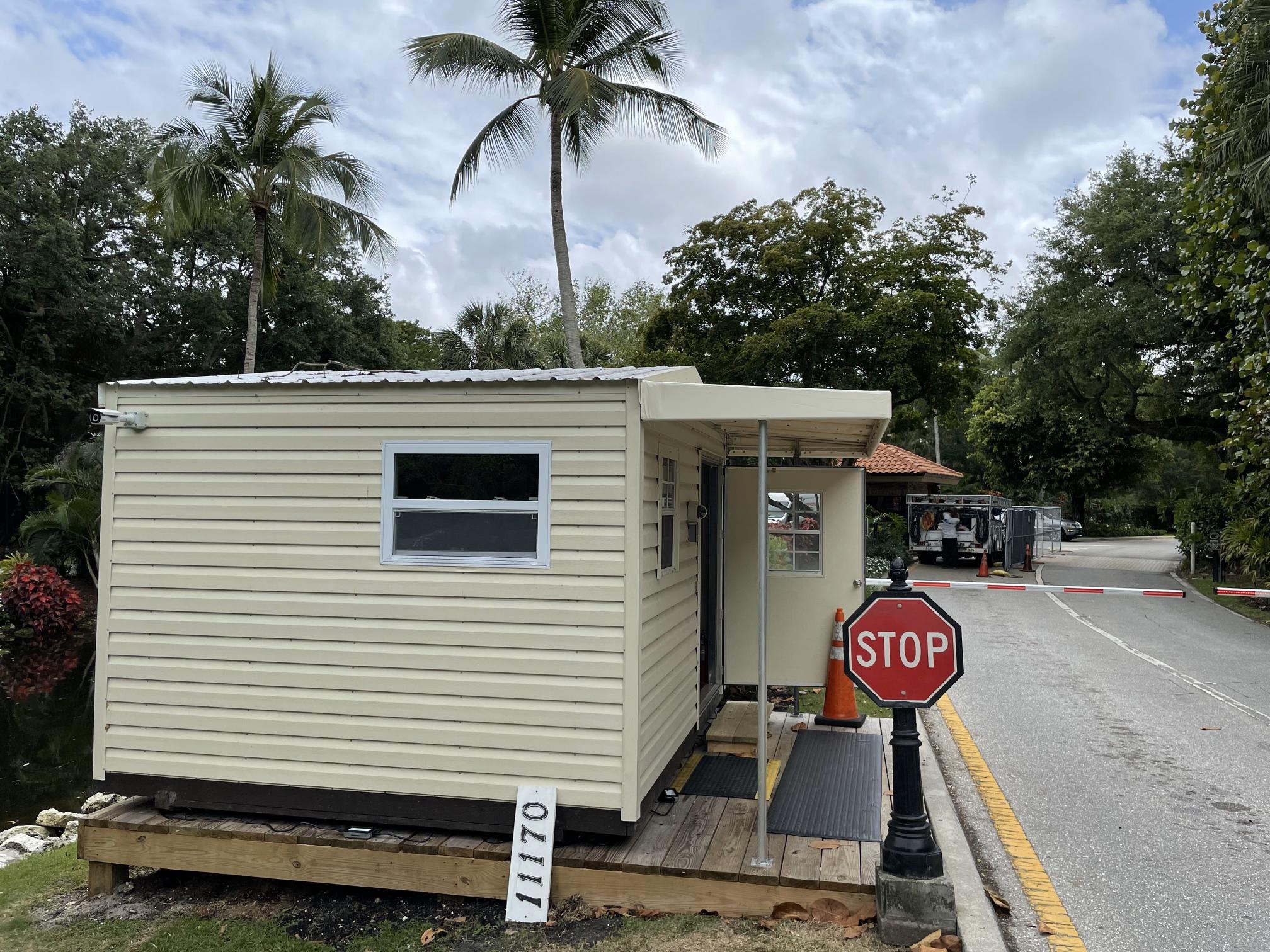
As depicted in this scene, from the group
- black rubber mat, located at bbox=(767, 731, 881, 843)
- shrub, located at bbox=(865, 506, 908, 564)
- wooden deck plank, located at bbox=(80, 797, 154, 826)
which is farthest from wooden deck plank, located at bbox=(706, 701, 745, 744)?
shrub, located at bbox=(865, 506, 908, 564)

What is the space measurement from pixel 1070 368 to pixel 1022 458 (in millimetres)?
13707

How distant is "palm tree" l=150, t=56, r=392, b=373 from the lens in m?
15.6

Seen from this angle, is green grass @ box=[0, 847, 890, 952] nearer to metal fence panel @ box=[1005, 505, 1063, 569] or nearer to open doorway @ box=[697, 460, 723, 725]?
open doorway @ box=[697, 460, 723, 725]

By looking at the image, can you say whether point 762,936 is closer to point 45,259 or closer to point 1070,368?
point 45,259

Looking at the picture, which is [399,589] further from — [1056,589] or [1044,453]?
[1044,453]

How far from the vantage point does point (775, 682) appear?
265 inches

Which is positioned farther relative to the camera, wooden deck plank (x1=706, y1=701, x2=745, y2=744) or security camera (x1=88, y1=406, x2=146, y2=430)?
wooden deck plank (x1=706, y1=701, x2=745, y2=744)

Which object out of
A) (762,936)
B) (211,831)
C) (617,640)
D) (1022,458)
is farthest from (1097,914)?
(1022,458)

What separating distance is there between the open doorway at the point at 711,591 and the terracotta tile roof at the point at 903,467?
19.8 metres

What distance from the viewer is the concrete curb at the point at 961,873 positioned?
3781 millimetres

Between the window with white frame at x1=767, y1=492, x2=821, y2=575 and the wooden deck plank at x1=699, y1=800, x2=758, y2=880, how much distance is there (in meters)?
2.09

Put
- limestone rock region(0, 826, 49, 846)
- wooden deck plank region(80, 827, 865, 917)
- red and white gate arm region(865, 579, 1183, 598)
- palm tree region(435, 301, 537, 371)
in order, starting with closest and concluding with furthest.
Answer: wooden deck plank region(80, 827, 865, 917) < limestone rock region(0, 826, 49, 846) < red and white gate arm region(865, 579, 1183, 598) < palm tree region(435, 301, 537, 371)

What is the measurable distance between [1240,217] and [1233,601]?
7.41 meters

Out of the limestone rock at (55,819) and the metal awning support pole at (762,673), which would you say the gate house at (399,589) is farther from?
the limestone rock at (55,819)
